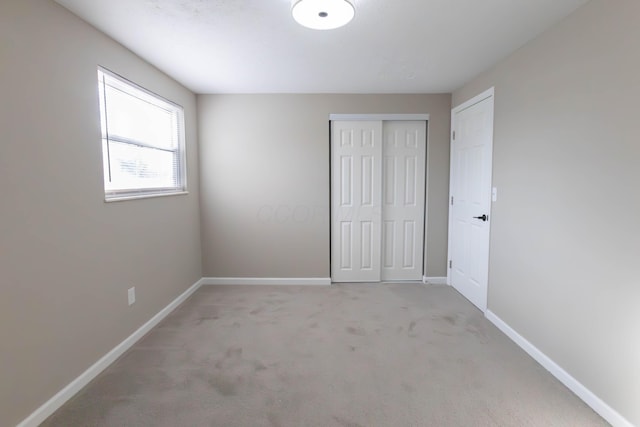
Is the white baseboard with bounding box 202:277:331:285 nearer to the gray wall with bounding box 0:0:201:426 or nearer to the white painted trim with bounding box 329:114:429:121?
the gray wall with bounding box 0:0:201:426

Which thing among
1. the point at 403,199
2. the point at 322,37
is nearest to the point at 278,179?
the point at 403,199

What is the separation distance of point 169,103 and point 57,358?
2.40m

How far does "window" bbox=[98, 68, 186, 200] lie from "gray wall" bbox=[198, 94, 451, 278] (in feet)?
1.63

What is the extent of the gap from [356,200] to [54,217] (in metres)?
2.97

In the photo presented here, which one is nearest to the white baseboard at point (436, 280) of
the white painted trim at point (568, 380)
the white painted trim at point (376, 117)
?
the white painted trim at point (568, 380)

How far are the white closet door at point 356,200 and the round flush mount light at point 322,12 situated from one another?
2.09 m

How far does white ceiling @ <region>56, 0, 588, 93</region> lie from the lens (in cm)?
195

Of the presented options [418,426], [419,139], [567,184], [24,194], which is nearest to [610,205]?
[567,184]

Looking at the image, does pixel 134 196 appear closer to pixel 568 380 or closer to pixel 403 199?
pixel 403 199

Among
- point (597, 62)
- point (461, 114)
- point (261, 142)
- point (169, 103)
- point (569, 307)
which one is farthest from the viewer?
point (261, 142)

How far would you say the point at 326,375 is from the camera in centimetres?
220

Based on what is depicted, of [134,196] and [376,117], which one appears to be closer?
[134,196]

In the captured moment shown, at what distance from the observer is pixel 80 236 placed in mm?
2098

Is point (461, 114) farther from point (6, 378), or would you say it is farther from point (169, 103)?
point (6, 378)
